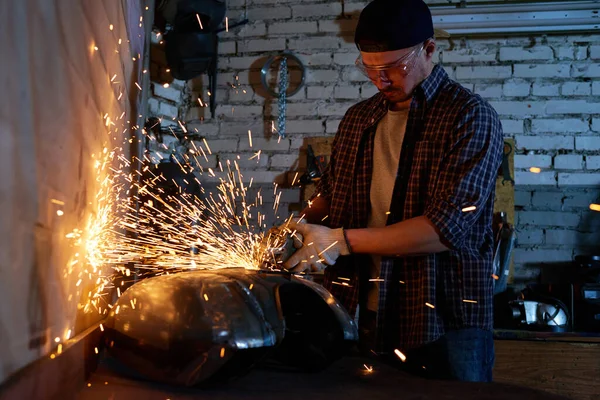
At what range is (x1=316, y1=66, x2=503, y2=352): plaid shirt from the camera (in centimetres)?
181

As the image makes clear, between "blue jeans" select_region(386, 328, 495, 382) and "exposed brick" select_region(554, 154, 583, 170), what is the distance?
6.81 ft

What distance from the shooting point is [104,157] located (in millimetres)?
1770

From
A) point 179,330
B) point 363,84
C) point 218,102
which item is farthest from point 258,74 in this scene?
point 179,330

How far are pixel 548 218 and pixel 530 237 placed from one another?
0.15 m

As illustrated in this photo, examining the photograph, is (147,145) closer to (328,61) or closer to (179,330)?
(328,61)

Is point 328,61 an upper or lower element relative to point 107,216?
upper

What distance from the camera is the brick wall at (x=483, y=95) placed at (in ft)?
11.8

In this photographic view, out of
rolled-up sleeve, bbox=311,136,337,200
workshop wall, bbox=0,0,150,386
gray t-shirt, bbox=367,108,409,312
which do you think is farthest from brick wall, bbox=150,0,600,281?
workshop wall, bbox=0,0,150,386

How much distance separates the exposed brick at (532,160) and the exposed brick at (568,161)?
0.14 feet

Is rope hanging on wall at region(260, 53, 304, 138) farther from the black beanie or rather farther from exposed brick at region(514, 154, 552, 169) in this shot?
the black beanie

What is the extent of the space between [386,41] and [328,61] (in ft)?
6.49

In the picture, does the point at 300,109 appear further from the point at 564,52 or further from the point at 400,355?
the point at 400,355

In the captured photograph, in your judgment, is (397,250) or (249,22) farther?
(249,22)

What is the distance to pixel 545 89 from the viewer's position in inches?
143
